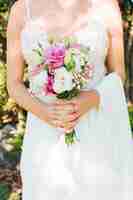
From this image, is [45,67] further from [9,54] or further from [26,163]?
[26,163]

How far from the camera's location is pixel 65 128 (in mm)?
3311

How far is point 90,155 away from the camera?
3455mm

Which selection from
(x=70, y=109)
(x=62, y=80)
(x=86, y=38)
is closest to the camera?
(x=62, y=80)

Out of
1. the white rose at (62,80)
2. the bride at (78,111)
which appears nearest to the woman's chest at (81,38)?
the bride at (78,111)

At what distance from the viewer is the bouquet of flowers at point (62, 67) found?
3092 millimetres

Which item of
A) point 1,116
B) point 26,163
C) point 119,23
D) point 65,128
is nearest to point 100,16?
point 119,23

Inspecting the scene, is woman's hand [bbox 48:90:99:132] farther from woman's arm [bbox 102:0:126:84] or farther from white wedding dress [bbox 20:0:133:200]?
woman's arm [bbox 102:0:126:84]

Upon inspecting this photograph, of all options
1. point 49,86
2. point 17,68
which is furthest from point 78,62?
point 17,68

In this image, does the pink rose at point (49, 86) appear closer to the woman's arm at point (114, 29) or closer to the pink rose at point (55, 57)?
the pink rose at point (55, 57)

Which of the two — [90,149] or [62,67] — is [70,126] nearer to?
[90,149]

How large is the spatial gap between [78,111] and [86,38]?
1.25 feet

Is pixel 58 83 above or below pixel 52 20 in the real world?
below

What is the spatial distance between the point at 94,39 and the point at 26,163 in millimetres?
801

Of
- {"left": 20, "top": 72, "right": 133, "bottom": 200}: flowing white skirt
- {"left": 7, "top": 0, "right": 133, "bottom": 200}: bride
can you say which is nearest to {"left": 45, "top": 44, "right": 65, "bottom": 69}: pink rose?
{"left": 7, "top": 0, "right": 133, "bottom": 200}: bride
